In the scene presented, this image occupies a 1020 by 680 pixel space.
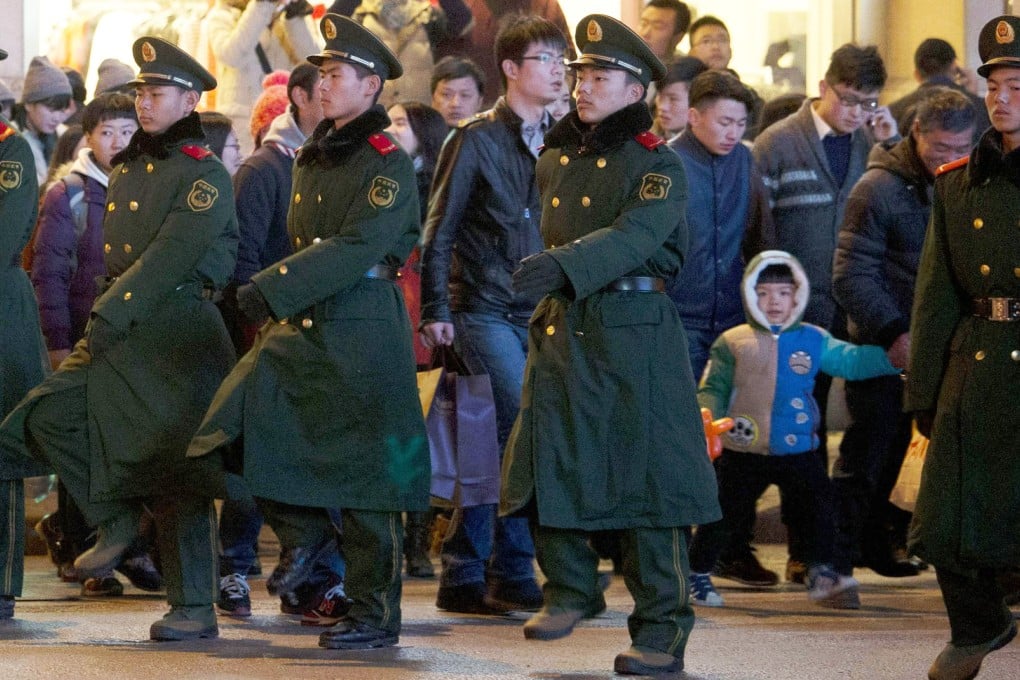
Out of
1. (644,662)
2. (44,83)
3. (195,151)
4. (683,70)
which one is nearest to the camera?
(644,662)

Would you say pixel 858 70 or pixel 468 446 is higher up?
pixel 858 70

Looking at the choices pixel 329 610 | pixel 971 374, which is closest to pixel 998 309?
pixel 971 374

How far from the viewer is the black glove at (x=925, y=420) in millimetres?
6910

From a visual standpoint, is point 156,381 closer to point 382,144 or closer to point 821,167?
point 382,144

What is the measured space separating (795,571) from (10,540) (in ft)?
11.1

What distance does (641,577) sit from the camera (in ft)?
22.4

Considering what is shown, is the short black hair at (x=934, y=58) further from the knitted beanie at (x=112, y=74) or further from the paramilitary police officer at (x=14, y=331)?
the paramilitary police officer at (x=14, y=331)

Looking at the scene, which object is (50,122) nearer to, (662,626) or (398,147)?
(398,147)

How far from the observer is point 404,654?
7281mm

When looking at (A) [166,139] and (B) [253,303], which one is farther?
(A) [166,139]

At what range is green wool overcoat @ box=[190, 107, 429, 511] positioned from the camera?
7203 millimetres

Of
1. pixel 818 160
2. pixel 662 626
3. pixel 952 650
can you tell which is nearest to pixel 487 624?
pixel 662 626

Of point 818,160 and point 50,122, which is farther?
point 50,122

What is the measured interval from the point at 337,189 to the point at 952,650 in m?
2.52
